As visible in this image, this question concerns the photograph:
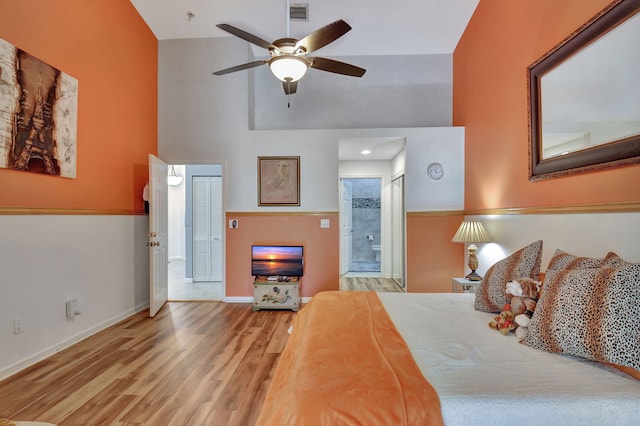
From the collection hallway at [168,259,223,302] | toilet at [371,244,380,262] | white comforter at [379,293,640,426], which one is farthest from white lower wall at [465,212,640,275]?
hallway at [168,259,223,302]

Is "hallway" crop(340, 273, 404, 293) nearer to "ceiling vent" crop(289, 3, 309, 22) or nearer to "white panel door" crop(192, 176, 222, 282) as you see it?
"white panel door" crop(192, 176, 222, 282)

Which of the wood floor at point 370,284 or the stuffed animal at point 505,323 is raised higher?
the stuffed animal at point 505,323

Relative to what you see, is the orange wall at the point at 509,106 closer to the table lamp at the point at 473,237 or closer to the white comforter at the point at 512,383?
the table lamp at the point at 473,237

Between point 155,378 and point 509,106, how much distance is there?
12.6ft

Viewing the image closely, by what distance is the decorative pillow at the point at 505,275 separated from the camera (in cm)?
187

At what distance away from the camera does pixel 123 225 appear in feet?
11.7

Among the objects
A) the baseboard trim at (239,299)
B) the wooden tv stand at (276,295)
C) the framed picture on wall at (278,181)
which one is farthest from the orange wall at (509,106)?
the baseboard trim at (239,299)

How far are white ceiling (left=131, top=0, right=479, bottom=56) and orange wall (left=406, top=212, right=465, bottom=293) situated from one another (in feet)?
8.27

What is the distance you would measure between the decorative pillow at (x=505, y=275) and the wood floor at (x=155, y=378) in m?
1.60

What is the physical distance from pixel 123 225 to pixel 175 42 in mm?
2697

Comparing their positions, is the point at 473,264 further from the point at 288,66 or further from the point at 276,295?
the point at 288,66

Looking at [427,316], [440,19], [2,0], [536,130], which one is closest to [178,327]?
[427,316]

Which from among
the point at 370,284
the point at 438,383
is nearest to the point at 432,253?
the point at 370,284

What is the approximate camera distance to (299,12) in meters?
3.69
